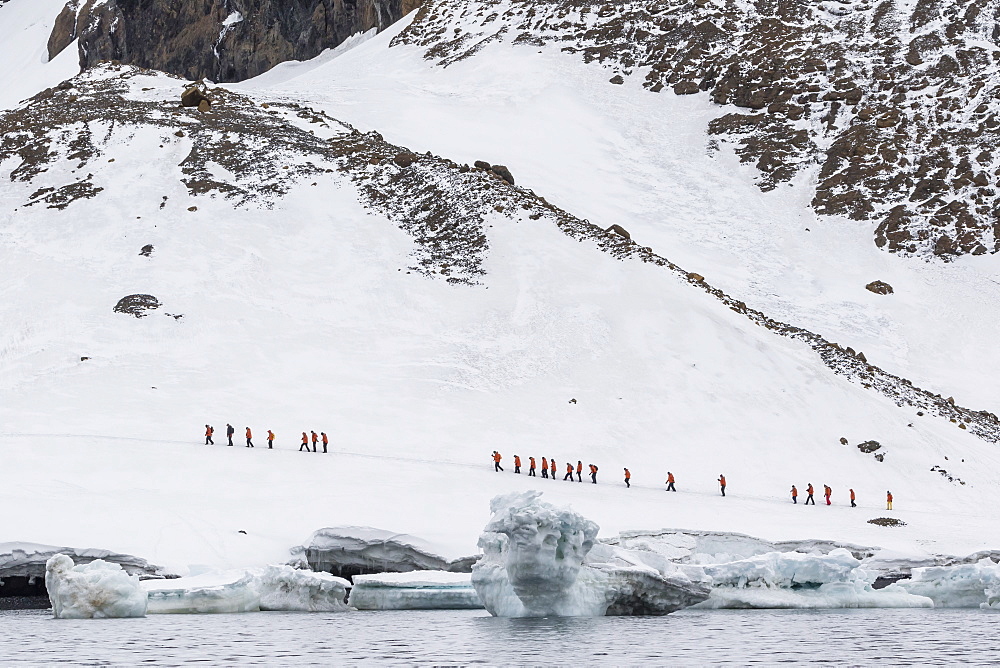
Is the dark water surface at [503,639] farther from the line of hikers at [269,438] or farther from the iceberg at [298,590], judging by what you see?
the line of hikers at [269,438]

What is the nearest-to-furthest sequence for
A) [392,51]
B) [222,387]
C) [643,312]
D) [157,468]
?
[157,468]
[222,387]
[643,312]
[392,51]

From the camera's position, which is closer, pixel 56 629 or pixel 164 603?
pixel 56 629

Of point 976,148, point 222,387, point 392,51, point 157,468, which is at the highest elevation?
point 392,51

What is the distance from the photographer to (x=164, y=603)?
74.8ft

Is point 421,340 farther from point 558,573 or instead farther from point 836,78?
point 836,78

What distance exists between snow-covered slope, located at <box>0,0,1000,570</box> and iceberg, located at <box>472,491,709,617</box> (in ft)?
17.6

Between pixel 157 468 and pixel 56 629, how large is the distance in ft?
46.1

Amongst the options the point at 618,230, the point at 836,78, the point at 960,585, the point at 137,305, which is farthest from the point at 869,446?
the point at 836,78

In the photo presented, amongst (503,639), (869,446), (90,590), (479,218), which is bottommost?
(503,639)

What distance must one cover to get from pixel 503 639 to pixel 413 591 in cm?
648

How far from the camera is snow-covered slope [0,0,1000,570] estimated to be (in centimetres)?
3269

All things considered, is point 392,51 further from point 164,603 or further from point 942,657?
point 942,657

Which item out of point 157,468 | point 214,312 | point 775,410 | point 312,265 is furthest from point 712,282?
point 157,468

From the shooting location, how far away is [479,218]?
6066cm
